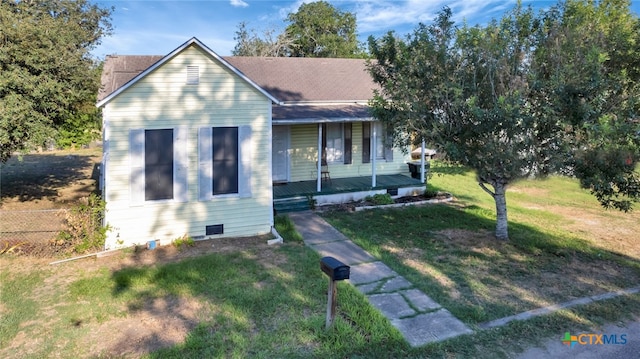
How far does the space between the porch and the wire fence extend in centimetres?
559

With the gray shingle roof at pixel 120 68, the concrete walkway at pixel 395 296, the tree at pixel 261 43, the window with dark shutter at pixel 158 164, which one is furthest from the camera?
the tree at pixel 261 43

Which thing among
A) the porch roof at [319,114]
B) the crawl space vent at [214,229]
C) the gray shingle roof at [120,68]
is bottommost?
the crawl space vent at [214,229]

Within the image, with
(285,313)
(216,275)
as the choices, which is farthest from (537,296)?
(216,275)

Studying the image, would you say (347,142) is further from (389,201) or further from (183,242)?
(183,242)

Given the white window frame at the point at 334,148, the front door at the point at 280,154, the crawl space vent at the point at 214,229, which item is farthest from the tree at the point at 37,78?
the white window frame at the point at 334,148

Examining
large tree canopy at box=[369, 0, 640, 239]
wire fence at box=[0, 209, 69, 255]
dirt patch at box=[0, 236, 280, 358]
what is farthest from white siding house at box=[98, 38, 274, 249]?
large tree canopy at box=[369, 0, 640, 239]

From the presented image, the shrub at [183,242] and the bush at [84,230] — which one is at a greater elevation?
the bush at [84,230]

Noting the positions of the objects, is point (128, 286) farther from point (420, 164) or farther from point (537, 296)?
point (420, 164)

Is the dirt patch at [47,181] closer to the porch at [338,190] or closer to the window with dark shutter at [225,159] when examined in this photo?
the window with dark shutter at [225,159]

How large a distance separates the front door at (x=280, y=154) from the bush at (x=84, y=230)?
6451mm

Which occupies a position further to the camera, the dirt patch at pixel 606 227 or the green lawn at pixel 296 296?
the dirt patch at pixel 606 227

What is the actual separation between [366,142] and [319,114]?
2.92 metres

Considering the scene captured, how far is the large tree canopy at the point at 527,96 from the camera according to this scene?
22.5 feet

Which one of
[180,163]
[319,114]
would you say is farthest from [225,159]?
[319,114]
